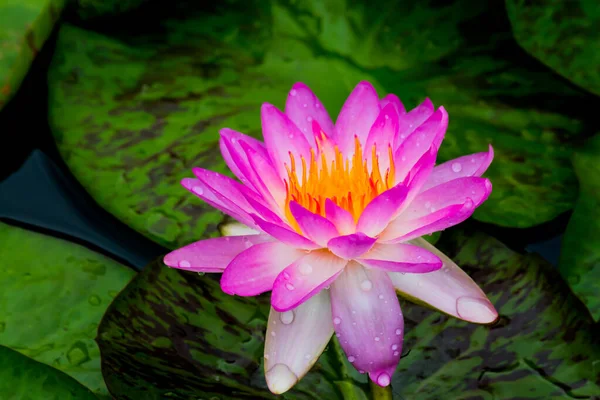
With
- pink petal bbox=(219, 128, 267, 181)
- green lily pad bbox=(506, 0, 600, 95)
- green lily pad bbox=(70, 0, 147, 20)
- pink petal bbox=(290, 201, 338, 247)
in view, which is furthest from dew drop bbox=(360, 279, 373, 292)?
green lily pad bbox=(70, 0, 147, 20)

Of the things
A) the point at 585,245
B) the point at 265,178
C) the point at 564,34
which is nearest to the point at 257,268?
the point at 265,178

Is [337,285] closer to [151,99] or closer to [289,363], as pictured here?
[289,363]

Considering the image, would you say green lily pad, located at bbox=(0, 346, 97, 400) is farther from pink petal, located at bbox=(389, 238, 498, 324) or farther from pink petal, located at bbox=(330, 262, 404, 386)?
pink petal, located at bbox=(389, 238, 498, 324)

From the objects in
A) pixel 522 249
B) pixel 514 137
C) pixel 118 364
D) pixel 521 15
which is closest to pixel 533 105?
pixel 514 137

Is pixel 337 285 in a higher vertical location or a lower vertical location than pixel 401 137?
lower

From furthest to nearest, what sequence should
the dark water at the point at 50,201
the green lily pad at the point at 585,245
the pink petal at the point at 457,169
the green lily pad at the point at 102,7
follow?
the green lily pad at the point at 102,7
the dark water at the point at 50,201
the green lily pad at the point at 585,245
the pink petal at the point at 457,169

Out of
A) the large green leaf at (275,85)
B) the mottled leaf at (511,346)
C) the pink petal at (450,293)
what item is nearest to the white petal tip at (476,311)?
the pink petal at (450,293)

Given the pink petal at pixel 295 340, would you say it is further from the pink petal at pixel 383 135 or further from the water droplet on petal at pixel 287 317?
the pink petal at pixel 383 135
